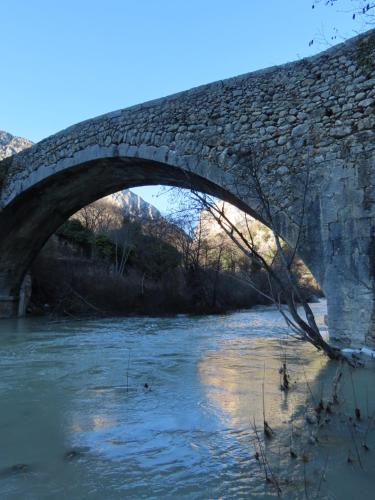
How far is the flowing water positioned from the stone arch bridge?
126cm

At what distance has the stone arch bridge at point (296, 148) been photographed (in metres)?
5.32

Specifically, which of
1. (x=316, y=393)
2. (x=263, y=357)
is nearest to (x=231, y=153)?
(x=263, y=357)

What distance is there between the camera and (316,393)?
3.61 meters

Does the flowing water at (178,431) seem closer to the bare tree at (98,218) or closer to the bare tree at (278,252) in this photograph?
the bare tree at (278,252)

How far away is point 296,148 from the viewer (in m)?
5.89

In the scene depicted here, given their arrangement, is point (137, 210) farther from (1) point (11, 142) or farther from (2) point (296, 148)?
(1) point (11, 142)

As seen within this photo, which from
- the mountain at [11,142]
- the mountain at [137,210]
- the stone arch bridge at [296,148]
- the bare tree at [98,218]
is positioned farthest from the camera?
the mountain at [11,142]

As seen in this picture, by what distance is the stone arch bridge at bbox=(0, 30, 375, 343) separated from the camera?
210 inches

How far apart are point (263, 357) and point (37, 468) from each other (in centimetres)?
390

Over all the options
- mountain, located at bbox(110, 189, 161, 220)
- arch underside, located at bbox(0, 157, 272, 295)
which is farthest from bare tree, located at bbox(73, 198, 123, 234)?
arch underside, located at bbox(0, 157, 272, 295)

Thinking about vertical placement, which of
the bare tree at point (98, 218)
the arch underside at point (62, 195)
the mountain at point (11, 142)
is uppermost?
the mountain at point (11, 142)

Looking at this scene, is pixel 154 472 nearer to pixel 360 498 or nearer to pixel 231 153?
pixel 360 498

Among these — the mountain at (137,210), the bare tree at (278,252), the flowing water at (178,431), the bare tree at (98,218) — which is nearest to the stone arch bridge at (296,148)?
the bare tree at (278,252)

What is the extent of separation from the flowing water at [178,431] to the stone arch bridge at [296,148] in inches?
49.6
